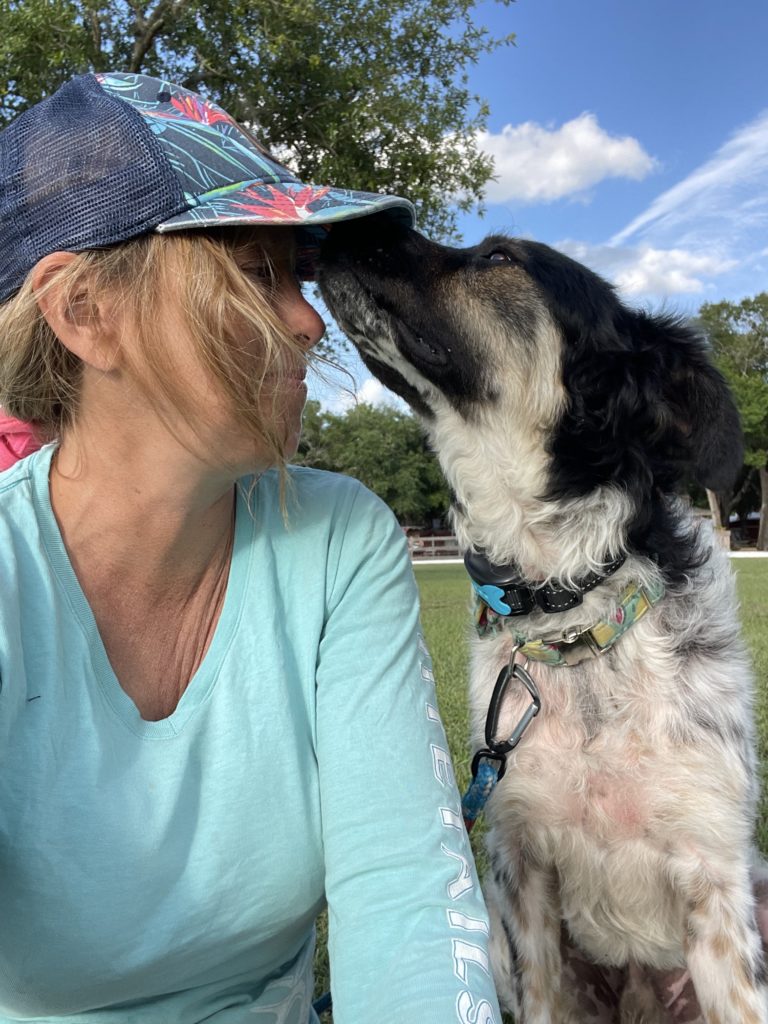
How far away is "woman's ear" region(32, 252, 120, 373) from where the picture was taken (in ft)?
4.62

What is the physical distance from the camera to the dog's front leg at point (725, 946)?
212 centimetres

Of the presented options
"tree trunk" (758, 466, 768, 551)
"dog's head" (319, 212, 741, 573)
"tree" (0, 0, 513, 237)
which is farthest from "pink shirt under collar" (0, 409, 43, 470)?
"tree trunk" (758, 466, 768, 551)

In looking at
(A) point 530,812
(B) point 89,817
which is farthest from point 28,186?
(A) point 530,812

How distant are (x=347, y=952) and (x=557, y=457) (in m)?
1.62

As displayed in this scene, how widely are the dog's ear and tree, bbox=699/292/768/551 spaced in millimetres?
40121

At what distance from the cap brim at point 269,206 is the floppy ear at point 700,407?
131cm

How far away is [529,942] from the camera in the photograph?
2436 millimetres

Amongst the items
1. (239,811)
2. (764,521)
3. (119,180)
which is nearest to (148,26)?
(119,180)

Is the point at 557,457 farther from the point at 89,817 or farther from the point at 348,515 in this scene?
the point at 89,817

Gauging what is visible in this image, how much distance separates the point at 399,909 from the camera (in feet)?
4.33

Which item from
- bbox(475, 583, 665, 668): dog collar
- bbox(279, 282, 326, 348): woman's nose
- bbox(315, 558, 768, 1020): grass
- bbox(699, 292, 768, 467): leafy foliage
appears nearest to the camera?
bbox(279, 282, 326, 348): woman's nose

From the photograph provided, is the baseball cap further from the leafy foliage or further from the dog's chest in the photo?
the leafy foliage

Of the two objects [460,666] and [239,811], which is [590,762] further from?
[460,666]

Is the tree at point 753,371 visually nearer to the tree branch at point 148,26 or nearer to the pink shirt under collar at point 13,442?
the tree branch at point 148,26
